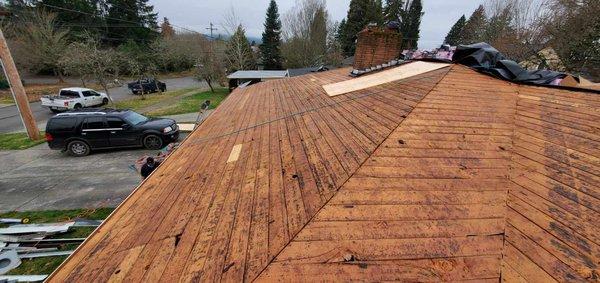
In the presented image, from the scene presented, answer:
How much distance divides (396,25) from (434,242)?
838 centimetres

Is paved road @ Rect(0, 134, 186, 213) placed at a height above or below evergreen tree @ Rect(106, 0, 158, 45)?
below

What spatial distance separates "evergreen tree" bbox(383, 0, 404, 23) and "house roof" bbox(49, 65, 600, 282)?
4521cm

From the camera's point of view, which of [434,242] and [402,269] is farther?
[434,242]

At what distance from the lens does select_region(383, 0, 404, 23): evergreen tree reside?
43.2m

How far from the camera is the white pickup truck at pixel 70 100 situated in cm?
1833

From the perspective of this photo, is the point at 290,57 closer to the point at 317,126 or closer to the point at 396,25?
the point at 396,25

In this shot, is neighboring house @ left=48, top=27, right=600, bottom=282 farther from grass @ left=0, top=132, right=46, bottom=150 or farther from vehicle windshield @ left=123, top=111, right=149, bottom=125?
grass @ left=0, top=132, right=46, bottom=150

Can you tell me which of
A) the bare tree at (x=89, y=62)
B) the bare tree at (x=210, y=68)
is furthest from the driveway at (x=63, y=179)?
the bare tree at (x=210, y=68)

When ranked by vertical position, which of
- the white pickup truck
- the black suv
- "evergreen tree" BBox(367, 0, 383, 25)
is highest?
"evergreen tree" BBox(367, 0, 383, 25)

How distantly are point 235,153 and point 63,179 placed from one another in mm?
8327

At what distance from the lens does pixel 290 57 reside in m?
38.4

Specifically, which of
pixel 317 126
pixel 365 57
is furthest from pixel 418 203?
pixel 365 57

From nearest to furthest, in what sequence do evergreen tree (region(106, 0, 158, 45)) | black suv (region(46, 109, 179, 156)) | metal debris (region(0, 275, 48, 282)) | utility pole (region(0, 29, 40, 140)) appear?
metal debris (region(0, 275, 48, 282)), black suv (region(46, 109, 179, 156)), utility pole (region(0, 29, 40, 140)), evergreen tree (region(106, 0, 158, 45))

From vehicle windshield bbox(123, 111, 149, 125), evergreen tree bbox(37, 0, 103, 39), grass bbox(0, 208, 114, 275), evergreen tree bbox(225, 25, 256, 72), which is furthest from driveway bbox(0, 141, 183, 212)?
evergreen tree bbox(37, 0, 103, 39)
